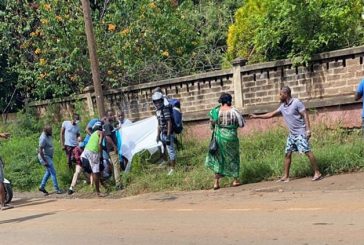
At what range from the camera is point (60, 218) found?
9453 millimetres

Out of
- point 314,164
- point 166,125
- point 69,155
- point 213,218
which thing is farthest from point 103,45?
point 213,218

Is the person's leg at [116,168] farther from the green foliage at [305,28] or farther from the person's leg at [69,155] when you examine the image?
the green foliage at [305,28]

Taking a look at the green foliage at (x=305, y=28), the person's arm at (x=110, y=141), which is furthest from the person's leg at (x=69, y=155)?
the green foliage at (x=305, y=28)

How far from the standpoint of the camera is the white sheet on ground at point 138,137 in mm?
13133

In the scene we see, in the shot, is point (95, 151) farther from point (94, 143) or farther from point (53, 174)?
point (53, 174)

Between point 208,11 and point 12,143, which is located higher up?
point 208,11

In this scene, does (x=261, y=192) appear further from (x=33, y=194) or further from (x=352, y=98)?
(x=33, y=194)

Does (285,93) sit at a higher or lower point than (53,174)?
higher

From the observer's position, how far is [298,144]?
31.9ft

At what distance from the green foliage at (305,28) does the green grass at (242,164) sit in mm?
1897

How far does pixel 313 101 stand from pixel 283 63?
3.88 ft

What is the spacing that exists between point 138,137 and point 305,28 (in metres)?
4.60

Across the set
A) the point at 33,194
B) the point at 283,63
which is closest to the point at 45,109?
the point at 33,194

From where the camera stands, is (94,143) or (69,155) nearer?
(94,143)
